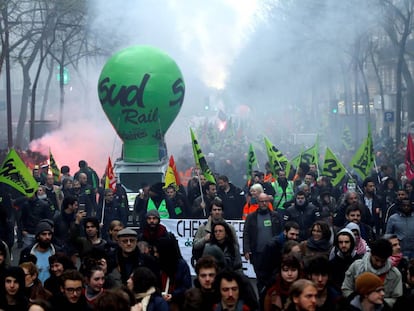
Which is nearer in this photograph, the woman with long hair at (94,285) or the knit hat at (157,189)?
the woman with long hair at (94,285)

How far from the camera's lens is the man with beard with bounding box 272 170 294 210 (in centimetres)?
1762

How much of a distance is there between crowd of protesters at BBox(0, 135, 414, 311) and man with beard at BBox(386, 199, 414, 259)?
0.04ft

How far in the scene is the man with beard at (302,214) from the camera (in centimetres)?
1311

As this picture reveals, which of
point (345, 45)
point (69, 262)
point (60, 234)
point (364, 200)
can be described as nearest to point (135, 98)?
point (364, 200)

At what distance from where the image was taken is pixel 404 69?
42.1 m

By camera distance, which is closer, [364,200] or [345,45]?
[364,200]

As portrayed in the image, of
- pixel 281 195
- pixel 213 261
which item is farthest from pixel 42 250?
pixel 281 195

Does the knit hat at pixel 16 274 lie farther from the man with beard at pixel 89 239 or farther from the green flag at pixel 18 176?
the green flag at pixel 18 176

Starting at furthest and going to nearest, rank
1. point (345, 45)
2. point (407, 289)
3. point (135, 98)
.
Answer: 1. point (345, 45)
2. point (135, 98)
3. point (407, 289)

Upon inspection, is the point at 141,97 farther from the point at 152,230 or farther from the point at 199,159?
the point at 152,230

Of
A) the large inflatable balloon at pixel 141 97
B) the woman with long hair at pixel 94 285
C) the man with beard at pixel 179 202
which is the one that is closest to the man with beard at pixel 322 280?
the woman with long hair at pixel 94 285

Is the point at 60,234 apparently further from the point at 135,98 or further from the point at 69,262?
the point at 135,98

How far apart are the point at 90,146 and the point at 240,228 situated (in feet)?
88.7

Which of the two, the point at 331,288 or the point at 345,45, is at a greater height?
the point at 345,45
